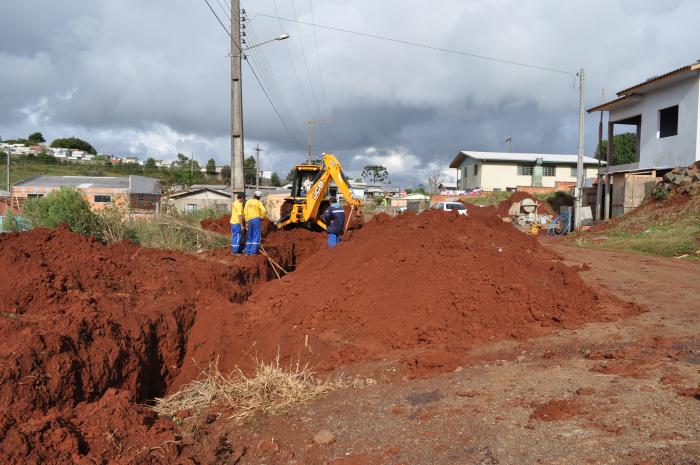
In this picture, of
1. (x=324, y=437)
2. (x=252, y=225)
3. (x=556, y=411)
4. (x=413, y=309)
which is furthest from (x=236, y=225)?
(x=556, y=411)

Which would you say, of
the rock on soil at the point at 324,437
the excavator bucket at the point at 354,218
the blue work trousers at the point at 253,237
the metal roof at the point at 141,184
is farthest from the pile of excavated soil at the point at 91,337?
the metal roof at the point at 141,184

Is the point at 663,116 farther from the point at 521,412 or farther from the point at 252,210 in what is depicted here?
the point at 521,412

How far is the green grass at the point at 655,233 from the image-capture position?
15688mm

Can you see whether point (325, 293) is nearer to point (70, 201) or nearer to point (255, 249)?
point (255, 249)

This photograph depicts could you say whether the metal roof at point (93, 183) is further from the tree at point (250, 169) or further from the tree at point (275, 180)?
the tree at point (275, 180)

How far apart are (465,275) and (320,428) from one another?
359cm

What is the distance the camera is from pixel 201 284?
8.47m

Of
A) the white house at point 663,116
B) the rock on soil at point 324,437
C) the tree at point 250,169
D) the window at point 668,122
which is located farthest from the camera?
the tree at point 250,169

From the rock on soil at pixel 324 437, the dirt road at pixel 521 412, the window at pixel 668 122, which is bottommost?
the rock on soil at pixel 324 437

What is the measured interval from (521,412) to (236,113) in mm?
A: 11734

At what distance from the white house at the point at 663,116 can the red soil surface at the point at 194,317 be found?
16.1 meters

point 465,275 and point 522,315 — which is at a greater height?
point 465,275

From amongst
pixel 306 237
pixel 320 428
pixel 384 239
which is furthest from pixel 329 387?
pixel 306 237

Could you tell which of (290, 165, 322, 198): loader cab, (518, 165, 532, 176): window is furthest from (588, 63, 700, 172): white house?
(518, 165, 532, 176): window
